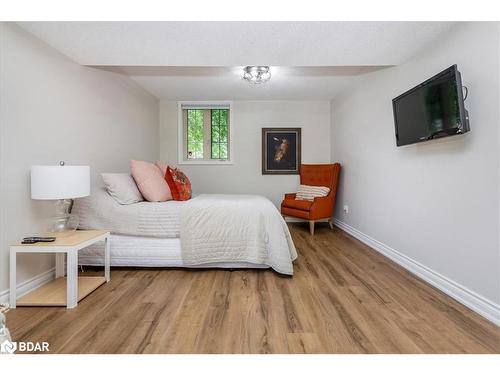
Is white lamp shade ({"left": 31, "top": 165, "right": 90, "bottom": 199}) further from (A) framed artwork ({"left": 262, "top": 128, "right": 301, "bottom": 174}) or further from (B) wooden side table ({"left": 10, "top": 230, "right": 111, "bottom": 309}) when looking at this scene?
(A) framed artwork ({"left": 262, "top": 128, "right": 301, "bottom": 174})

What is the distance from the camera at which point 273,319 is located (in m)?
1.59

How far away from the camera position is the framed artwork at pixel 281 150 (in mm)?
4676

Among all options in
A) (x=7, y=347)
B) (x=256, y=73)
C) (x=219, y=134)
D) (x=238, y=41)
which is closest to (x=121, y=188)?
(x=7, y=347)

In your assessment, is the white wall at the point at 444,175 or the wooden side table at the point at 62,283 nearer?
the white wall at the point at 444,175

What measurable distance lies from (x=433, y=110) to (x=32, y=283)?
3.40 m

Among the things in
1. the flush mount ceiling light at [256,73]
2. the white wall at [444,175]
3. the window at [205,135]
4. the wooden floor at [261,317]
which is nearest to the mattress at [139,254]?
the wooden floor at [261,317]

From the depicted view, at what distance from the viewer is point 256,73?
10.2ft

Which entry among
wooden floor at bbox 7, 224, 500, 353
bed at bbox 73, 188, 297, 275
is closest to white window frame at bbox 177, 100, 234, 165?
bed at bbox 73, 188, 297, 275

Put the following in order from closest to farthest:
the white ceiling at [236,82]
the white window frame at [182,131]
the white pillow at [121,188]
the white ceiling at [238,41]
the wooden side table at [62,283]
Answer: the wooden side table at [62,283], the white ceiling at [238,41], the white pillow at [121,188], the white ceiling at [236,82], the white window frame at [182,131]

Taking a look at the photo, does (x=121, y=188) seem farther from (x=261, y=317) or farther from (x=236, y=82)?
(x=236, y=82)

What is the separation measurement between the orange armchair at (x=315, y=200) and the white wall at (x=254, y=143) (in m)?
0.39

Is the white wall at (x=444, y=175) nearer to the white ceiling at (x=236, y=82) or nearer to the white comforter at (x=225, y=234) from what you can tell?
the white ceiling at (x=236, y=82)
